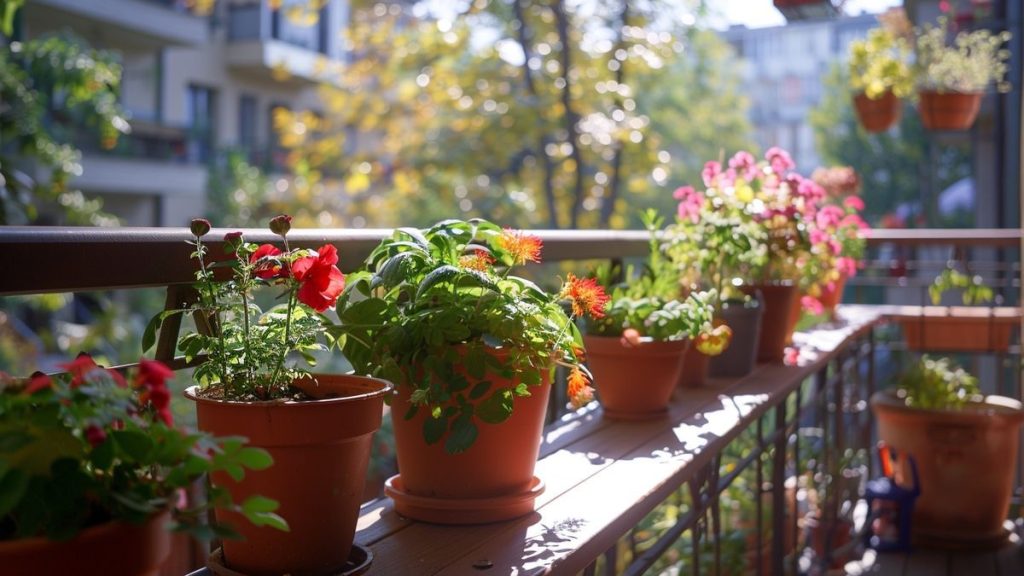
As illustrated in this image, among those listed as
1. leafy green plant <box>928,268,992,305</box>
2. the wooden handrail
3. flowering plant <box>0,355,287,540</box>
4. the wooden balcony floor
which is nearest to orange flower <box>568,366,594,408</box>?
the wooden handrail

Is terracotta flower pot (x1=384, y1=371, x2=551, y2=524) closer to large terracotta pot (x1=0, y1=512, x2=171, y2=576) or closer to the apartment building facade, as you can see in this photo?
large terracotta pot (x1=0, y1=512, x2=171, y2=576)

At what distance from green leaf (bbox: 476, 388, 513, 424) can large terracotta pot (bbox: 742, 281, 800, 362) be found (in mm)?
1423

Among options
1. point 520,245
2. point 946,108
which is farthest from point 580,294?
point 946,108

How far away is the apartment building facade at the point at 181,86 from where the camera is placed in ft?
42.5

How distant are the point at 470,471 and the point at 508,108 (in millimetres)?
6218

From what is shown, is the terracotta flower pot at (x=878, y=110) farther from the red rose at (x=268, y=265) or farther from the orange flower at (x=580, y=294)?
the red rose at (x=268, y=265)

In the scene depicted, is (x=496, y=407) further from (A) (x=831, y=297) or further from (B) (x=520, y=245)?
(A) (x=831, y=297)

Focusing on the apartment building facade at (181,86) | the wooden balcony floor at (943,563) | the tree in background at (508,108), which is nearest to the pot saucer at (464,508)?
the wooden balcony floor at (943,563)

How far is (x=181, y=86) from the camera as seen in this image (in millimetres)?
15156

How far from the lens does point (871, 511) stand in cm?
360

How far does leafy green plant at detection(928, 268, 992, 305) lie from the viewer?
13.9 feet

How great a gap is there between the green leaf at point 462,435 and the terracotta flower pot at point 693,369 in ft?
3.44

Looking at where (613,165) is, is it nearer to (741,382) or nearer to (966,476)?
(966,476)

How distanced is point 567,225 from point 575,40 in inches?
54.1
